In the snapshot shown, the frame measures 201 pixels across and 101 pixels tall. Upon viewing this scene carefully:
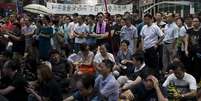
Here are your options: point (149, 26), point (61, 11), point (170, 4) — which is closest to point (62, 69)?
point (149, 26)

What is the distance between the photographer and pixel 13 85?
8750 millimetres

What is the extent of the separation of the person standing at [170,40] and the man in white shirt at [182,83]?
503 centimetres

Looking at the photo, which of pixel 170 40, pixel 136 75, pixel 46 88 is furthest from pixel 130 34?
pixel 46 88

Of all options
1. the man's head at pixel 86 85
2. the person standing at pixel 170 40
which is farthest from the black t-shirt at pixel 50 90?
the person standing at pixel 170 40

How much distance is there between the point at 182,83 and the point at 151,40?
16.4ft

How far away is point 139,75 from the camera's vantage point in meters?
9.78

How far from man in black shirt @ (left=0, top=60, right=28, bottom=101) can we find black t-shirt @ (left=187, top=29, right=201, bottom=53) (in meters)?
5.38

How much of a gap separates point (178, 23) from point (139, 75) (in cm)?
485

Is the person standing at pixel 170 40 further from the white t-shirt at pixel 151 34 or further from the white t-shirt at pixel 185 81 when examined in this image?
the white t-shirt at pixel 185 81

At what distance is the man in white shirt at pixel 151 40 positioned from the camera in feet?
45.3

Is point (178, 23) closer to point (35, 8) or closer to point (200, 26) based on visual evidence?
point (200, 26)

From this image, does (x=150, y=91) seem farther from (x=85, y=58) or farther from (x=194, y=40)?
(x=194, y=40)

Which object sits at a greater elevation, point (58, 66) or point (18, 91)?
point (18, 91)

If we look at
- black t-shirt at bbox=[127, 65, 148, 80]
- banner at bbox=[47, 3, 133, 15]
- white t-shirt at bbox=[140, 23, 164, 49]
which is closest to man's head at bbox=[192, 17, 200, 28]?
white t-shirt at bbox=[140, 23, 164, 49]
